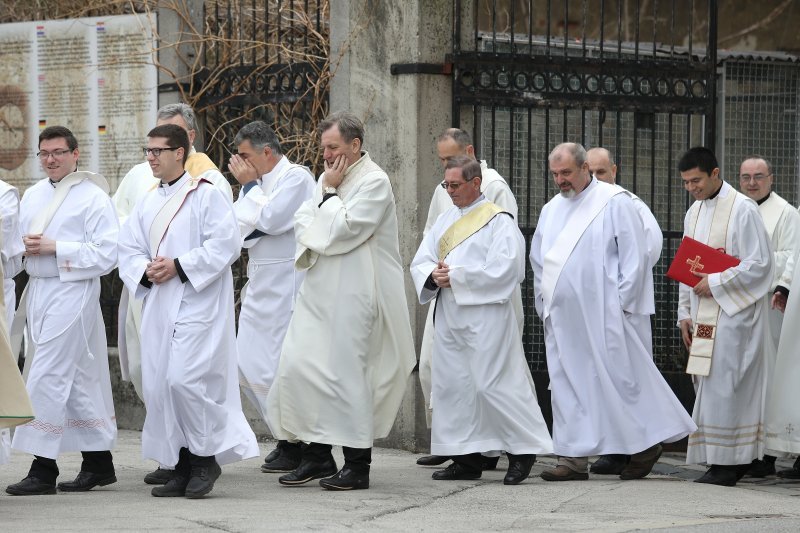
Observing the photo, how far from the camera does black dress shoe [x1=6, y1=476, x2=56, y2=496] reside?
27.0ft

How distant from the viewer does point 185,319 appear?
8.16 metres

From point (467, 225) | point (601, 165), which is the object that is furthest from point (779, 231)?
point (467, 225)

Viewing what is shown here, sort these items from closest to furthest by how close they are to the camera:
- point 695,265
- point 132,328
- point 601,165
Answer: point 695,265 → point 132,328 → point 601,165

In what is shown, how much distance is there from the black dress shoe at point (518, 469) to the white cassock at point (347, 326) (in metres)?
0.73

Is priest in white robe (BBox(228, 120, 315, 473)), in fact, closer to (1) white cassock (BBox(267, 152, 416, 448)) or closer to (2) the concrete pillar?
(1) white cassock (BBox(267, 152, 416, 448))

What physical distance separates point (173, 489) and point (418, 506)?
4.22 feet

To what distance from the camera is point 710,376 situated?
9328mm

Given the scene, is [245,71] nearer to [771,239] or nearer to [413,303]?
[413,303]

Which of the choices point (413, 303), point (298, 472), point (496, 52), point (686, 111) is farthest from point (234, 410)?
point (686, 111)

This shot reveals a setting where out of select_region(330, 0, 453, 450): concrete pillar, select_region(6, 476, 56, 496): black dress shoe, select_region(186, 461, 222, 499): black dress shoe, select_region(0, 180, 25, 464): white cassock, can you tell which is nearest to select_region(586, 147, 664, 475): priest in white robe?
select_region(330, 0, 453, 450): concrete pillar

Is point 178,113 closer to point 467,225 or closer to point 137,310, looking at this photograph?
point 137,310

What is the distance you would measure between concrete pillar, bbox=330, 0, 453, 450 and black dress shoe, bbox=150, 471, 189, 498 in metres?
2.57

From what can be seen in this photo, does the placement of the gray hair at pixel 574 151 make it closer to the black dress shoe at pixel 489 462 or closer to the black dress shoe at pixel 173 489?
the black dress shoe at pixel 489 462

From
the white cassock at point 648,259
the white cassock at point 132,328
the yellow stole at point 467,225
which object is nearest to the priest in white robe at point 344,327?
the yellow stole at point 467,225
